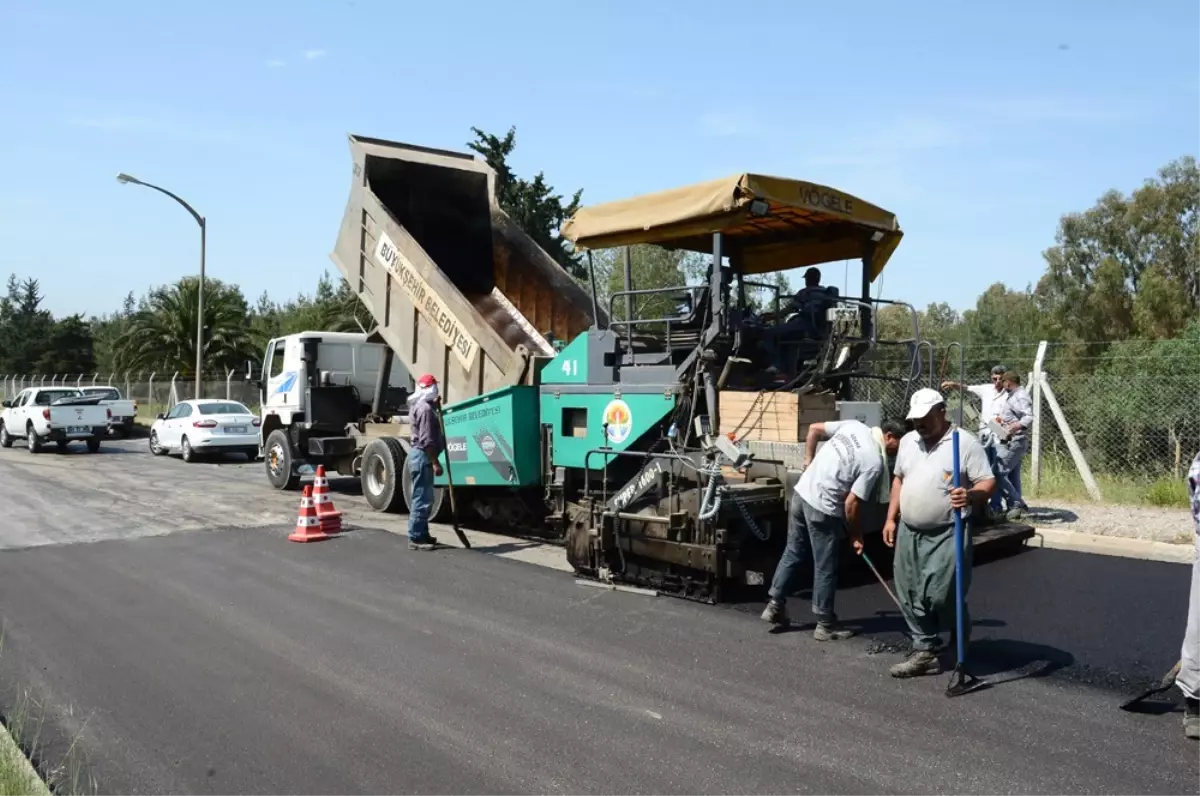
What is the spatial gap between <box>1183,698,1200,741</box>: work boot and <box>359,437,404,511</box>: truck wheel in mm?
8541

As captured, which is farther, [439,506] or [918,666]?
[439,506]

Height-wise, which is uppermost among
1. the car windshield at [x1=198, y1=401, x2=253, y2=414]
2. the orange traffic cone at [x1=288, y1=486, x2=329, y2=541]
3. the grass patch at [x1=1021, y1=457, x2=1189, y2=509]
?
the car windshield at [x1=198, y1=401, x2=253, y2=414]

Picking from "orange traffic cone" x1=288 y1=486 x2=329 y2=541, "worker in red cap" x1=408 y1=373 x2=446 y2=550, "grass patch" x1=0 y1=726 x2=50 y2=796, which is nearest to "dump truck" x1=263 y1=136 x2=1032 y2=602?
"worker in red cap" x1=408 y1=373 x2=446 y2=550

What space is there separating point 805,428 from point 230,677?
4.24 metres

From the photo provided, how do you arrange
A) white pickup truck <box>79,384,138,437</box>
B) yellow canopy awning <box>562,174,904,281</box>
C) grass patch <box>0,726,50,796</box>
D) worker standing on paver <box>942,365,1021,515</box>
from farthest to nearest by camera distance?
white pickup truck <box>79,384,138,437</box>, worker standing on paver <box>942,365,1021,515</box>, yellow canopy awning <box>562,174,904,281</box>, grass patch <box>0,726,50,796</box>

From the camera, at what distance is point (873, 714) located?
4.69 meters

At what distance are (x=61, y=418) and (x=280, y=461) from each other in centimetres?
1087

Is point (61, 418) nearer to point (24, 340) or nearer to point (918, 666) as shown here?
point (918, 666)

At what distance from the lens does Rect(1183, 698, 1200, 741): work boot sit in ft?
14.1

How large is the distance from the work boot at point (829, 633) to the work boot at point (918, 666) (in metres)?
0.70

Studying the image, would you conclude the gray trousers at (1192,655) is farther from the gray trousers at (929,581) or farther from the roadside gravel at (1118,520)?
the roadside gravel at (1118,520)

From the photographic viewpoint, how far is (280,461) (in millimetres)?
13938

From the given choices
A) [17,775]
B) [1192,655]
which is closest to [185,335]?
[17,775]

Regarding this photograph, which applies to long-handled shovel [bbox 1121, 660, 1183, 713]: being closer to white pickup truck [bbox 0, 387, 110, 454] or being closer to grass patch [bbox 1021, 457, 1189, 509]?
grass patch [bbox 1021, 457, 1189, 509]
